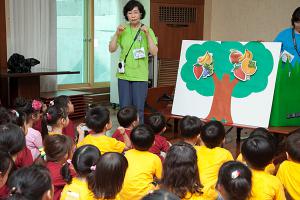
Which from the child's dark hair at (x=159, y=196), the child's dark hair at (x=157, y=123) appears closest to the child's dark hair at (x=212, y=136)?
the child's dark hair at (x=157, y=123)

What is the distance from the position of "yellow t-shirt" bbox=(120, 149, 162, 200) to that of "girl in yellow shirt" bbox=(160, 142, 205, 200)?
0.26 metres

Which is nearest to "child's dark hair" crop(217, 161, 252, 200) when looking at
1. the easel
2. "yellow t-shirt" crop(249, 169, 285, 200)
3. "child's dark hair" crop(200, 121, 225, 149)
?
"yellow t-shirt" crop(249, 169, 285, 200)

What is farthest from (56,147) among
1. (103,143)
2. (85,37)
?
(85,37)

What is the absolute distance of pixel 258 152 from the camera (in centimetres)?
209

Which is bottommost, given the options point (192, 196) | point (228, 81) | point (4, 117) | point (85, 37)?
point (192, 196)

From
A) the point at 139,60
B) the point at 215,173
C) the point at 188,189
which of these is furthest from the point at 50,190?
the point at 139,60

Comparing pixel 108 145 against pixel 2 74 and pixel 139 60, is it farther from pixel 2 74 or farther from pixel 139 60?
pixel 2 74

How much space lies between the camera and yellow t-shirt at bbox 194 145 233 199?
2235mm

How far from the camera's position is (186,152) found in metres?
1.96

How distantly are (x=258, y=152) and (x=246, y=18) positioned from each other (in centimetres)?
475

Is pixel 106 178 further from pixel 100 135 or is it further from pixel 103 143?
pixel 100 135

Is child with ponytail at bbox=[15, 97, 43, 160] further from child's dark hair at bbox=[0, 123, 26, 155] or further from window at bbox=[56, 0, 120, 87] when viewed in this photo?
window at bbox=[56, 0, 120, 87]

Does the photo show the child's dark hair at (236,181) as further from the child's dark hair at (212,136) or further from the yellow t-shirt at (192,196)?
the child's dark hair at (212,136)

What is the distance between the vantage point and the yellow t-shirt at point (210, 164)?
7.33ft
